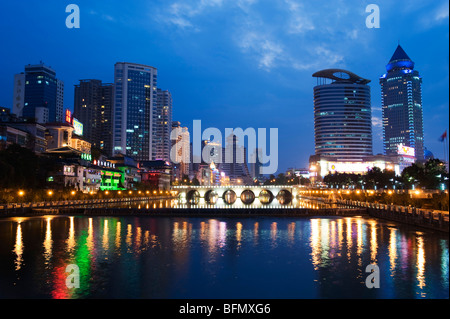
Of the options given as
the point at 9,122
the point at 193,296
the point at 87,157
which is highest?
the point at 9,122

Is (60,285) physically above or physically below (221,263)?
above

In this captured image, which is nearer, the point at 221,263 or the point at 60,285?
the point at 60,285

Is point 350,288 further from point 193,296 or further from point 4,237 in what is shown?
point 4,237

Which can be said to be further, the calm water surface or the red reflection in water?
the calm water surface

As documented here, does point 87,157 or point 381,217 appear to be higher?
point 87,157

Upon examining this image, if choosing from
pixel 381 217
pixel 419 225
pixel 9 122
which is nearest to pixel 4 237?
pixel 419 225

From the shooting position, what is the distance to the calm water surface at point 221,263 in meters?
26.0

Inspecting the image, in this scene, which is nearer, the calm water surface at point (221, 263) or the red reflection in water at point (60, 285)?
the red reflection in water at point (60, 285)

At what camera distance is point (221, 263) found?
113ft

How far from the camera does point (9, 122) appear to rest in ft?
408

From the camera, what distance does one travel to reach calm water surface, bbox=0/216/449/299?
1023 inches
